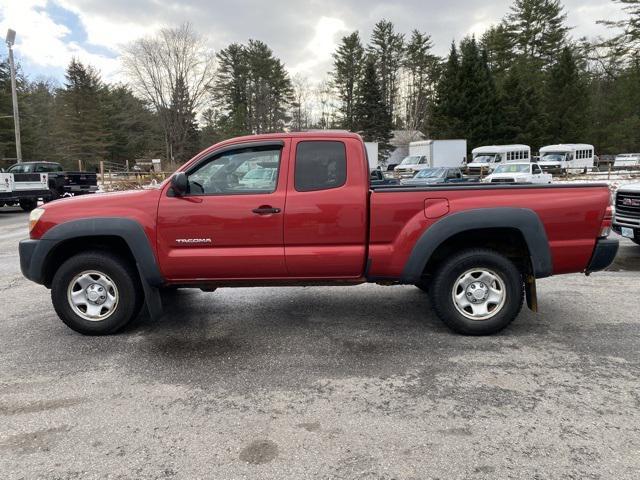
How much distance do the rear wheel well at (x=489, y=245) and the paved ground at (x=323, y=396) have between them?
2.14ft

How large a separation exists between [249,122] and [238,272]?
63.3 meters

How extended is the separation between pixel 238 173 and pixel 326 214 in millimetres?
902

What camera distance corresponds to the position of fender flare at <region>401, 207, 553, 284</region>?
4.18 metres

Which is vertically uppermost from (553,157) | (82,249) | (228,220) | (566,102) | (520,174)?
(566,102)

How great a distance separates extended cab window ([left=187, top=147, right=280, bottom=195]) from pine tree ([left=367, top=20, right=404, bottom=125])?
209 feet

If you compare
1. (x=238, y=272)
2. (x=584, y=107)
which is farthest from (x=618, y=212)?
(x=584, y=107)

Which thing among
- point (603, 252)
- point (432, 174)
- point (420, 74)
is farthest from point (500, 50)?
point (603, 252)

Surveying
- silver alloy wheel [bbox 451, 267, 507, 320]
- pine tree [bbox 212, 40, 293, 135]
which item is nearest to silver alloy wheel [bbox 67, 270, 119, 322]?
silver alloy wheel [bbox 451, 267, 507, 320]

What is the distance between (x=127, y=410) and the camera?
3256 millimetres

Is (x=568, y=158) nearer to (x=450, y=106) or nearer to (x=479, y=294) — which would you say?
(x=450, y=106)

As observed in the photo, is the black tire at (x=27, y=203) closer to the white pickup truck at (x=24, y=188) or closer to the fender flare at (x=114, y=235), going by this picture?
the white pickup truck at (x=24, y=188)

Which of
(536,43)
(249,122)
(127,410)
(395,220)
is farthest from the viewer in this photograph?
(249,122)

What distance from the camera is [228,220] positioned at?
168 inches

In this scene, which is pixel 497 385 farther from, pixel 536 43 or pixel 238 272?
pixel 536 43
